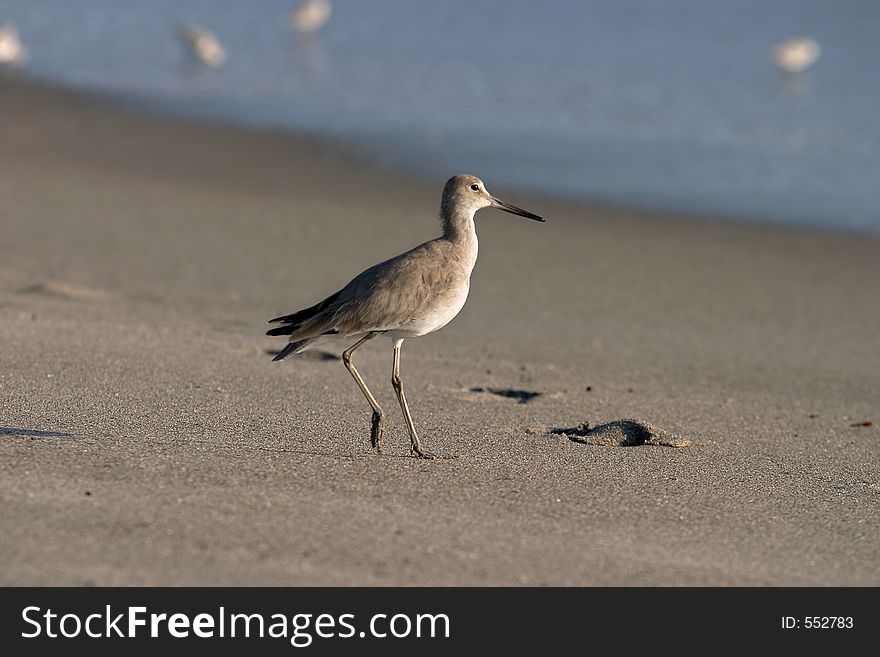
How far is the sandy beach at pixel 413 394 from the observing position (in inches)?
187

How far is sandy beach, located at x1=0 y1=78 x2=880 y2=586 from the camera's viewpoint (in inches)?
187

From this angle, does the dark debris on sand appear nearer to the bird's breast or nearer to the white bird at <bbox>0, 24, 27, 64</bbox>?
the bird's breast

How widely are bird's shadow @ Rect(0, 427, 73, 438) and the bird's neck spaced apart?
79.3 inches

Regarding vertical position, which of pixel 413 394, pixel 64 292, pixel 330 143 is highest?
pixel 330 143

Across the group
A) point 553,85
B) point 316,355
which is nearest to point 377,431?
point 316,355

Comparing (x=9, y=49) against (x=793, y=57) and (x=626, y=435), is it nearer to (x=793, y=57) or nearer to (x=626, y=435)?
(x=793, y=57)

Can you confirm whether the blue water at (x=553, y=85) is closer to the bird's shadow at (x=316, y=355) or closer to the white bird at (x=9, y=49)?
the white bird at (x=9, y=49)

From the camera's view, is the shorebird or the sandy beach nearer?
the sandy beach

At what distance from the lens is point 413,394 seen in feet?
24.0

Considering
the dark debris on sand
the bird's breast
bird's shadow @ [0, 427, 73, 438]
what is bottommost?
bird's shadow @ [0, 427, 73, 438]

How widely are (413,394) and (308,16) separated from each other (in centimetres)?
1805

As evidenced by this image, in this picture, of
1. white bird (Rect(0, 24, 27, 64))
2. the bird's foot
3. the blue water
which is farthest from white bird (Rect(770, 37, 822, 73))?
the bird's foot

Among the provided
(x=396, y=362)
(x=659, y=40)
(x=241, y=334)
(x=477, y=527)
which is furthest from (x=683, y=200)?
(x=659, y=40)

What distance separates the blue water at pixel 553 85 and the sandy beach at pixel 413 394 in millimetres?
1518
